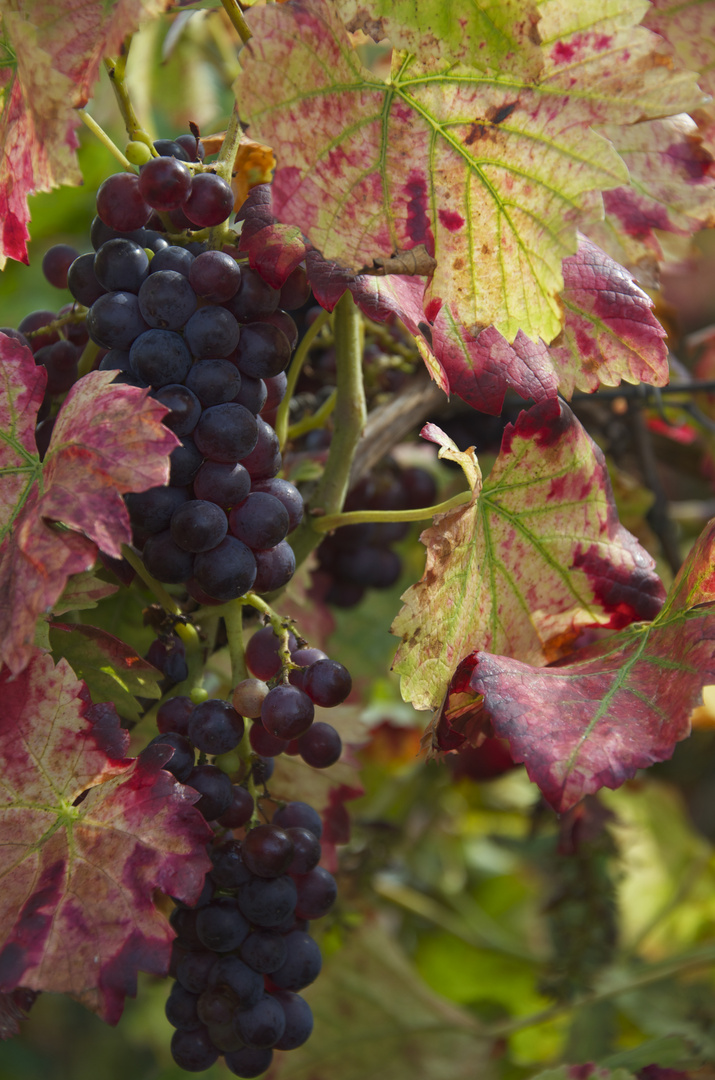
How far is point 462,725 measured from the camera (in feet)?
1.49

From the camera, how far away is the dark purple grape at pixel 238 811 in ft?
1.48

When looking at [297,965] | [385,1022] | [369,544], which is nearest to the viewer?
[297,965]

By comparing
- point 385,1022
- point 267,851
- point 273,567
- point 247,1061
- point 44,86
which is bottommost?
point 385,1022

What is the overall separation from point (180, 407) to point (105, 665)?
155 mm

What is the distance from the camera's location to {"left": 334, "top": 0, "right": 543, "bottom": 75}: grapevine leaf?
0.40m

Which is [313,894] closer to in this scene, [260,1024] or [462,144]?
[260,1024]

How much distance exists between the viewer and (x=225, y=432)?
416mm

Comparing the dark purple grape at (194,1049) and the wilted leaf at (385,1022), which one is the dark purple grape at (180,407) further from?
the wilted leaf at (385,1022)

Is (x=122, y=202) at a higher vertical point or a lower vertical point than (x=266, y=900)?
higher

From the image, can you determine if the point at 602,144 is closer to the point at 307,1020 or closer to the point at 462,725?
the point at 462,725

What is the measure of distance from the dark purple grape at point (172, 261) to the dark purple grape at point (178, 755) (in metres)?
0.24

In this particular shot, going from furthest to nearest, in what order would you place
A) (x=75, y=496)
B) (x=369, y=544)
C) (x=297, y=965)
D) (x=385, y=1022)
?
(x=385, y=1022) → (x=369, y=544) → (x=297, y=965) → (x=75, y=496)

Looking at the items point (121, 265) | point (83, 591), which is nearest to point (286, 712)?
point (83, 591)

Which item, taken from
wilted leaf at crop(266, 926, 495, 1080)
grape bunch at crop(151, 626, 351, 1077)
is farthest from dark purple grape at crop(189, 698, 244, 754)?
wilted leaf at crop(266, 926, 495, 1080)
